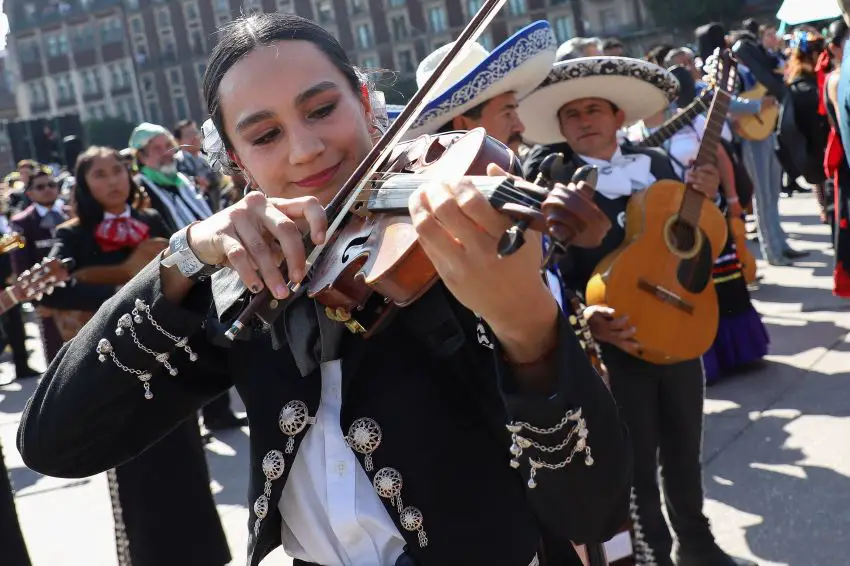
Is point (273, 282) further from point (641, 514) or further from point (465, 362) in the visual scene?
point (641, 514)

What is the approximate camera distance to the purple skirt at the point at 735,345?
5566mm

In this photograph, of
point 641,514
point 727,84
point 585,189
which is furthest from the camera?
point 727,84

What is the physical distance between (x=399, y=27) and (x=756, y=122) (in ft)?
180

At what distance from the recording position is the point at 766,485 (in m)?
4.03

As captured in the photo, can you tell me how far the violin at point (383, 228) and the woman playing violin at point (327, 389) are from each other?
0.05 m

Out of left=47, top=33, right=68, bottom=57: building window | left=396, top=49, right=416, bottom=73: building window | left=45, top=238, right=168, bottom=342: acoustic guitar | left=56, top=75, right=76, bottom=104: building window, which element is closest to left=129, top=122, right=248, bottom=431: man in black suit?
left=45, top=238, right=168, bottom=342: acoustic guitar

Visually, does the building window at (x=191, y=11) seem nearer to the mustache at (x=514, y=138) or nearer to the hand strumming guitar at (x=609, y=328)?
the mustache at (x=514, y=138)

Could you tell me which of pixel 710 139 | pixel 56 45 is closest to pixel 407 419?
pixel 710 139

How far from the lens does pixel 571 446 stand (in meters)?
1.29

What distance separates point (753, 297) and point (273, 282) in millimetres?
6625

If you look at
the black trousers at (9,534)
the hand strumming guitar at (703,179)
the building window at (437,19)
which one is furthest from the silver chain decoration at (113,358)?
the building window at (437,19)

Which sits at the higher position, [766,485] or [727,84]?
[727,84]

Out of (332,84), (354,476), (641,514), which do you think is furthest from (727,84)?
(354,476)

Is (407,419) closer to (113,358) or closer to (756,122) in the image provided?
(113,358)
